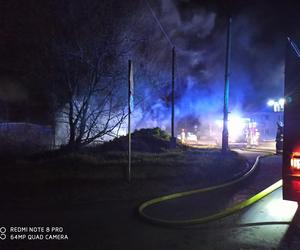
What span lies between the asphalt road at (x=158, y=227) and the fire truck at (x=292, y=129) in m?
0.81

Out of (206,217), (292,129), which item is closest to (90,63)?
(206,217)

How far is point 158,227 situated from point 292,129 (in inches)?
106

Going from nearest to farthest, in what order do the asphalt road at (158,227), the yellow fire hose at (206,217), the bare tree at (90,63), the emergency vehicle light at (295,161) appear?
the asphalt road at (158,227) < the emergency vehicle light at (295,161) < the yellow fire hose at (206,217) < the bare tree at (90,63)

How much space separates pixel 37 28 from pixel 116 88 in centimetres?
385

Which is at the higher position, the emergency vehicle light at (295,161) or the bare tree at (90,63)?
the bare tree at (90,63)

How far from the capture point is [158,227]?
19.1 feet

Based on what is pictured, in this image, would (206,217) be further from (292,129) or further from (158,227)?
(292,129)

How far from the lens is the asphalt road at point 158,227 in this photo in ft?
16.3

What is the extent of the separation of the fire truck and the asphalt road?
31.8 inches

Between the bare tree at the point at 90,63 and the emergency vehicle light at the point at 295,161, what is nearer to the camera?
the emergency vehicle light at the point at 295,161

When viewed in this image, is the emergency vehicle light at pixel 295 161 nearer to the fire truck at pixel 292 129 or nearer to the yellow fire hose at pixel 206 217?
the fire truck at pixel 292 129

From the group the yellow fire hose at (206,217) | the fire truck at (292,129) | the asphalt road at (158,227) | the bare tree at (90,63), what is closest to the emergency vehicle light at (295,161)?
the fire truck at (292,129)

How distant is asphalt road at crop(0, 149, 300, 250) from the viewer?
4977 mm

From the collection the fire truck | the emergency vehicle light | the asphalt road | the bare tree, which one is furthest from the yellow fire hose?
the bare tree
